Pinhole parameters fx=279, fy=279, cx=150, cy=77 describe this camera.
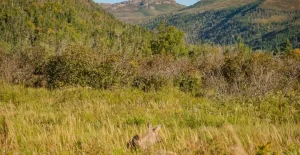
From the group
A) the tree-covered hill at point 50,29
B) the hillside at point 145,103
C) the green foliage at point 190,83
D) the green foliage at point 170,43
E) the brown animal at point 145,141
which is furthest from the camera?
the tree-covered hill at point 50,29

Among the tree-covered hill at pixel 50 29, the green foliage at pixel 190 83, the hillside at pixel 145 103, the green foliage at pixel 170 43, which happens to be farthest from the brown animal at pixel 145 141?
the tree-covered hill at pixel 50 29

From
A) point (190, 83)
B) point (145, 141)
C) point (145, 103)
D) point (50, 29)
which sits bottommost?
point (190, 83)

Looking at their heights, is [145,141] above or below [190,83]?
above

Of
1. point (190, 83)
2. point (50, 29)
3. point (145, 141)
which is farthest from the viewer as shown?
point (50, 29)

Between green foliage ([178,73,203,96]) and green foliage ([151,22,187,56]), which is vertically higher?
green foliage ([151,22,187,56])

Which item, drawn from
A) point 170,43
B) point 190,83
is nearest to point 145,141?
point 190,83

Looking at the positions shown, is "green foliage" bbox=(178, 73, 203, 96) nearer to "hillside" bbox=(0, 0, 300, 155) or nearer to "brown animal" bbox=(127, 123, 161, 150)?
"hillside" bbox=(0, 0, 300, 155)

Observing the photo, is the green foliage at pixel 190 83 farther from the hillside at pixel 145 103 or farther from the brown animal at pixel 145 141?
the brown animal at pixel 145 141

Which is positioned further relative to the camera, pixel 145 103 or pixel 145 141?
pixel 145 103

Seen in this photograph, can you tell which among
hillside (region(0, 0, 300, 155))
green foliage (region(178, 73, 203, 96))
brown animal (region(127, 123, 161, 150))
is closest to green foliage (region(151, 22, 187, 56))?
hillside (region(0, 0, 300, 155))

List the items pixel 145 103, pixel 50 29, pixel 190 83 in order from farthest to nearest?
pixel 50 29 < pixel 190 83 < pixel 145 103

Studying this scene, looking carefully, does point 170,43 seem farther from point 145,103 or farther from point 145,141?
point 145,141

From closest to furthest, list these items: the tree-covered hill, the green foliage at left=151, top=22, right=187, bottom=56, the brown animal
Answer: the brown animal, the green foliage at left=151, top=22, right=187, bottom=56, the tree-covered hill

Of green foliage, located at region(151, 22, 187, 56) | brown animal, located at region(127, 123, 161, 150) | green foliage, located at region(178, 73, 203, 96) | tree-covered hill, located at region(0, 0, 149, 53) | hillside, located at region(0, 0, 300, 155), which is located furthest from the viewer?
tree-covered hill, located at region(0, 0, 149, 53)
